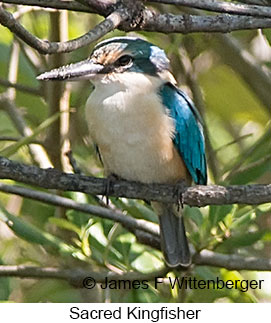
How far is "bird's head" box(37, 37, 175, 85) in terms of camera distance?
11.4ft

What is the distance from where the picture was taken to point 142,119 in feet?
11.7

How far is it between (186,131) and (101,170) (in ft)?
2.70

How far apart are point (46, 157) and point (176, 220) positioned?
2.22 feet

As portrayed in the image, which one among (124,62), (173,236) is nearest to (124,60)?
(124,62)

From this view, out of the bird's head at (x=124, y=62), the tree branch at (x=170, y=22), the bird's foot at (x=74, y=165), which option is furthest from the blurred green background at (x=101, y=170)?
the tree branch at (x=170, y=22)

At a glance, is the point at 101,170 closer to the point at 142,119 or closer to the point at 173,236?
the point at 173,236

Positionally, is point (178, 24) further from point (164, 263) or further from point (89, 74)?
point (164, 263)

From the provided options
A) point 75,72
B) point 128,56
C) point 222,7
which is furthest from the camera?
point 128,56

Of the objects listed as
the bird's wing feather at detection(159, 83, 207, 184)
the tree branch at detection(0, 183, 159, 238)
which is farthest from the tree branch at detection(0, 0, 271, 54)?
the tree branch at detection(0, 183, 159, 238)

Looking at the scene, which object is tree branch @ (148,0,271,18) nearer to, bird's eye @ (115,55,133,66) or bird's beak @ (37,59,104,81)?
bird's beak @ (37,59,104,81)

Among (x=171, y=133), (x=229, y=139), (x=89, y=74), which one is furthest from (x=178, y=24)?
(x=229, y=139)

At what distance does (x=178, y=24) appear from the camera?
2.82 meters

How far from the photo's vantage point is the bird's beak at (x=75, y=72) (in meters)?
2.91

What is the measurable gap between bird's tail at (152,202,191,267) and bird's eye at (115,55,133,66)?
75 cm
